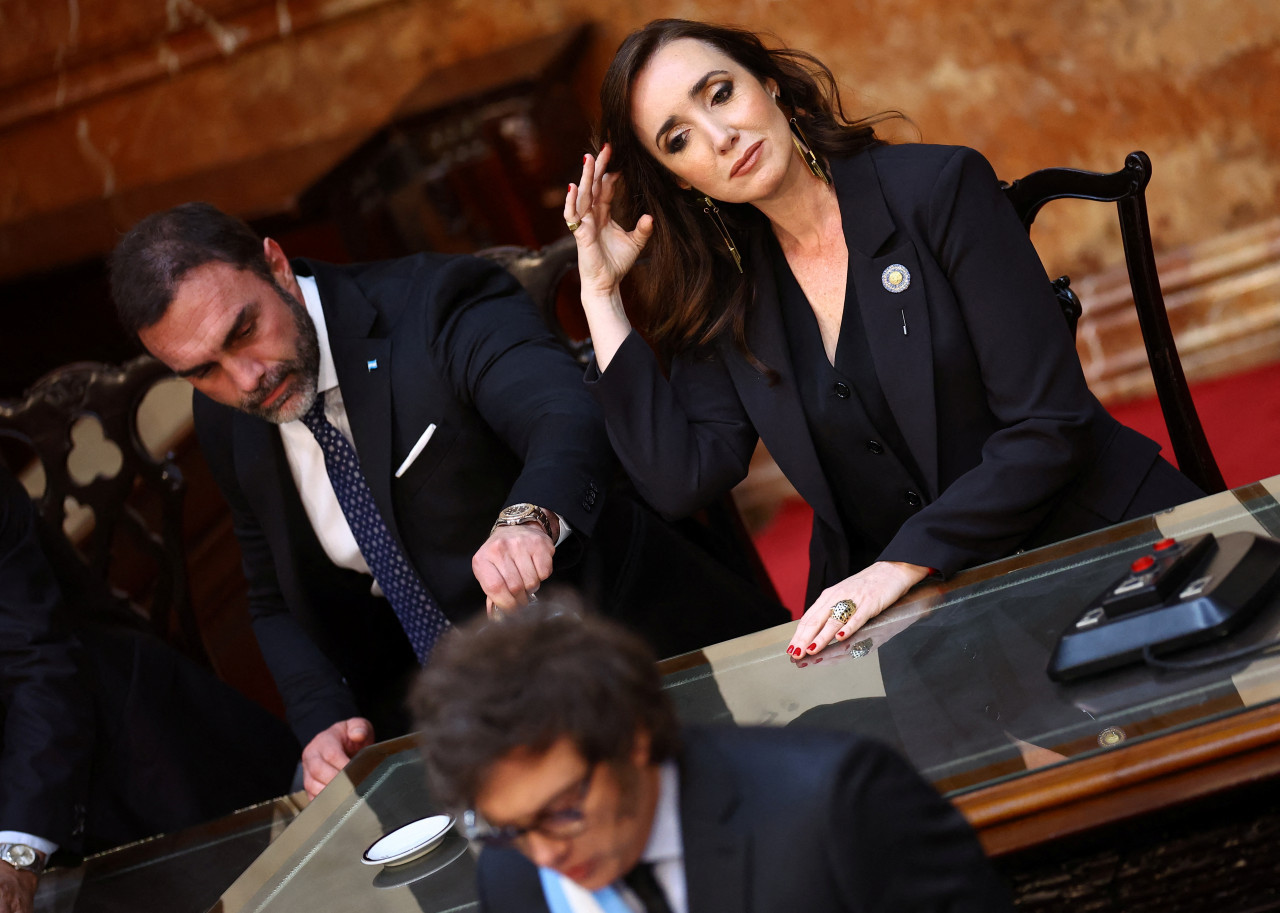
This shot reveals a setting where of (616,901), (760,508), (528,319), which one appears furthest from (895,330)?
(760,508)

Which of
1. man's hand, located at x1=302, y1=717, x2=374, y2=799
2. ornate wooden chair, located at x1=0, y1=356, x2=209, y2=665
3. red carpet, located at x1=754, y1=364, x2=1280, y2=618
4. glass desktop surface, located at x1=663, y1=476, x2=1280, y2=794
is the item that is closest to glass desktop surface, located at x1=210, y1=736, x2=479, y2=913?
man's hand, located at x1=302, y1=717, x2=374, y2=799

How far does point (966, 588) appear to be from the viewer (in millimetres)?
1490

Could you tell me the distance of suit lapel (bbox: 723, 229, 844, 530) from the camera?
1880 mm

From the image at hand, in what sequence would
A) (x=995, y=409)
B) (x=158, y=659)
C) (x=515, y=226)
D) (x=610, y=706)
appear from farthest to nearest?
(x=515, y=226), (x=158, y=659), (x=995, y=409), (x=610, y=706)

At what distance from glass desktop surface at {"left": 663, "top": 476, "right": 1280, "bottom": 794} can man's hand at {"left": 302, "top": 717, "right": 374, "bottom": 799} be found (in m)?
0.65

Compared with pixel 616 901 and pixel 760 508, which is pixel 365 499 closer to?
pixel 616 901

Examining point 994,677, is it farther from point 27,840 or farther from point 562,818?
point 27,840

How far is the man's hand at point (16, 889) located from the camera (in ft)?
6.01

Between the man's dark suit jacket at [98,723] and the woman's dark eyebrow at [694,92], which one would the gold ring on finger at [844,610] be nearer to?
the woman's dark eyebrow at [694,92]

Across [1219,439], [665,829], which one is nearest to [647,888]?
[665,829]

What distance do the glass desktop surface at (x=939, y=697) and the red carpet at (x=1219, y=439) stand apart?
1.53 metres

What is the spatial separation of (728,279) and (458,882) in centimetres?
105

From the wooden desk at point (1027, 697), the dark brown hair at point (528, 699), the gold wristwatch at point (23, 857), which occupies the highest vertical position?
the dark brown hair at point (528, 699)

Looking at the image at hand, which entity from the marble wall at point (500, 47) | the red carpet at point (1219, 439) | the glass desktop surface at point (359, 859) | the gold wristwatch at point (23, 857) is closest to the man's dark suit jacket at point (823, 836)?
the glass desktop surface at point (359, 859)
